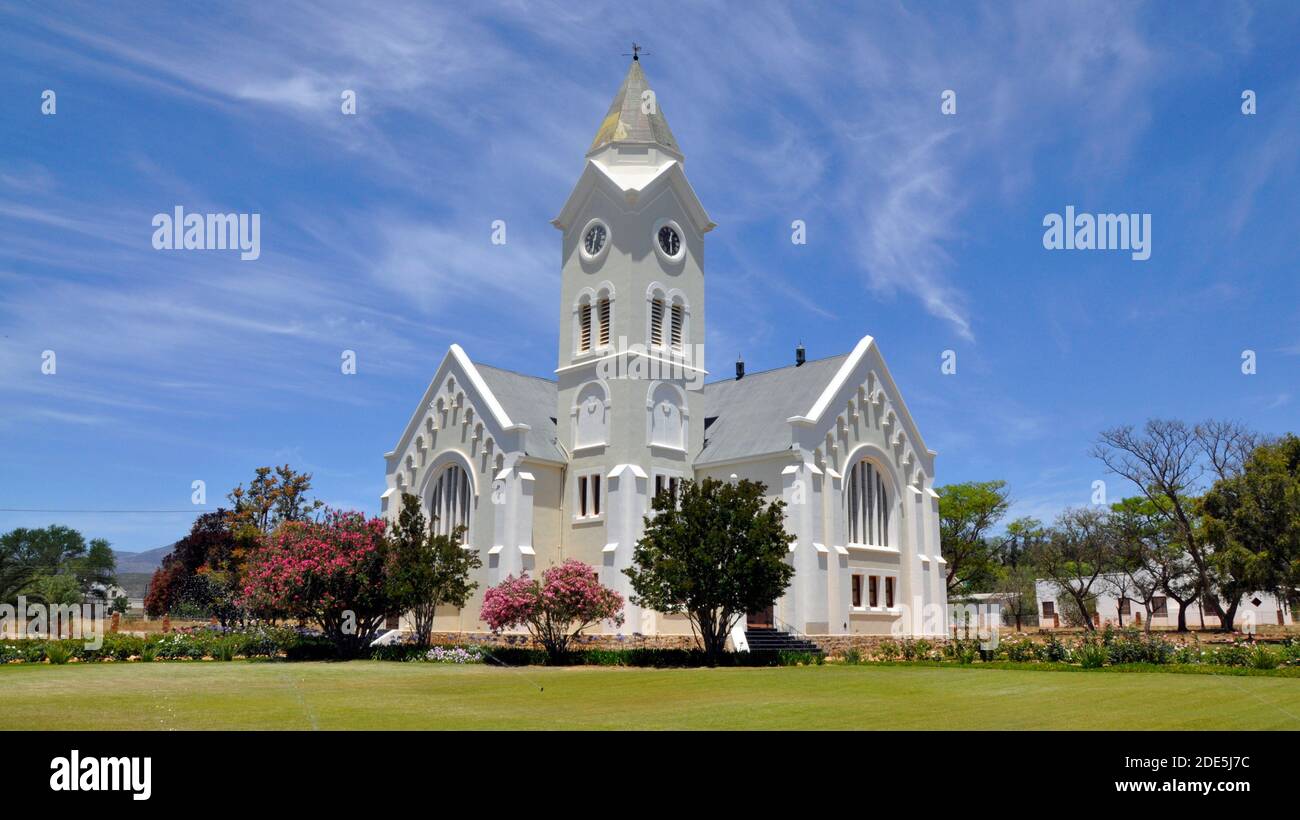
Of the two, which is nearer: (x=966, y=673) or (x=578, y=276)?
(x=966, y=673)

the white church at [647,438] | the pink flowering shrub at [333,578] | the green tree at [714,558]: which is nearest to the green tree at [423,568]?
the pink flowering shrub at [333,578]

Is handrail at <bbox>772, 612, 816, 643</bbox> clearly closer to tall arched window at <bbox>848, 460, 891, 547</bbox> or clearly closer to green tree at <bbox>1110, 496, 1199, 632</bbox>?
tall arched window at <bbox>848, 460, 891, 547</bbox>

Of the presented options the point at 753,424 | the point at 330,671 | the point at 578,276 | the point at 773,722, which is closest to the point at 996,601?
the point at 753,424

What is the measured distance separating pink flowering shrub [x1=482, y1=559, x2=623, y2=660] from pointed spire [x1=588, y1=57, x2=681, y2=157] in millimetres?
22405

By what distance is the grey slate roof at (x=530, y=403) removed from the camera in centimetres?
4534

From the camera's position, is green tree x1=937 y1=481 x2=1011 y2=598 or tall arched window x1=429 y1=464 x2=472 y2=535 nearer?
tall arched window x1=429 y1=464 x2=472 y2=535

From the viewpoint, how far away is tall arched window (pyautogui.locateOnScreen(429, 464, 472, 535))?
4688 centimetres

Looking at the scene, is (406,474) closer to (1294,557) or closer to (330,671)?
(330,671)

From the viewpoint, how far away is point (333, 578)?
35.0 meters

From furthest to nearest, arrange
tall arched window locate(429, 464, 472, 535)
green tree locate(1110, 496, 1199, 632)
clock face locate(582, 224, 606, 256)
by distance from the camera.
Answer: green tree locate(1110, 496, 1199, 632), tall arched window locate(429, 464, 472, 535), clock face locate(582, 224, 606, 256)

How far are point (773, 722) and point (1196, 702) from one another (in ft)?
29.2

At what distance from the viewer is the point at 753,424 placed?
45.8 meters

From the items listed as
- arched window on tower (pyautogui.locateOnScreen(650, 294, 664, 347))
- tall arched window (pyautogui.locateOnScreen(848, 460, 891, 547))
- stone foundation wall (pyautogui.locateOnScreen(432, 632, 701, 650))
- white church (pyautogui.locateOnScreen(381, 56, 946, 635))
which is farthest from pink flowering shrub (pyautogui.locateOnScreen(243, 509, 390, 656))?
tall arched window (pyautogui.locateOnScreen(848, 460, 891, 547))

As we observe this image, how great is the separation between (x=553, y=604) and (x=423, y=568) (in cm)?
554
